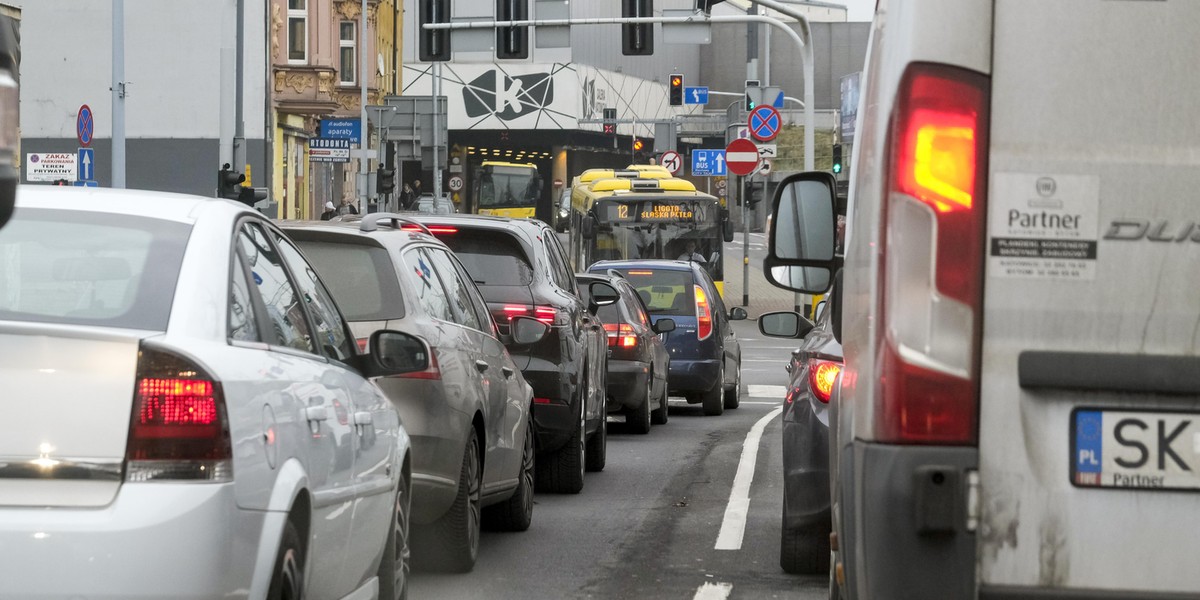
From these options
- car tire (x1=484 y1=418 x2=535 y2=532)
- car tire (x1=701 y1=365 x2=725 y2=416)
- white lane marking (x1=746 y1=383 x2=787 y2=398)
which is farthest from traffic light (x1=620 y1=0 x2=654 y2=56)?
car tire (x1=484 y1=418 x2=535 y2=532)

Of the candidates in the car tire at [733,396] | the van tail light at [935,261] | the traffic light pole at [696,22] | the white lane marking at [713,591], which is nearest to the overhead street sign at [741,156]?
the traffic light pole at [696,22]

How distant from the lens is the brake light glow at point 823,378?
7988 mm

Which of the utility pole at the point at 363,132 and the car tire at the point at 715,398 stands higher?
the utility pole at the point at 363,132

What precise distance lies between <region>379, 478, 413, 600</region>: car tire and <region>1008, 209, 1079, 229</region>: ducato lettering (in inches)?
120

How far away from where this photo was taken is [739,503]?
11.5m

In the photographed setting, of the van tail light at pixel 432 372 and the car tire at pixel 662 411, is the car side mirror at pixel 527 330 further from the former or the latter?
the car tire at pixel 662 411

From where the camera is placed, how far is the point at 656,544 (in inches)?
380

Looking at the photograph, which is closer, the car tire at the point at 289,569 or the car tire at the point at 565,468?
the car tire at the point at 289,569

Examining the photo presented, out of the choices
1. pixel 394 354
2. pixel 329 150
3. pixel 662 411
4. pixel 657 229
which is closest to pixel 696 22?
pixel 657 229

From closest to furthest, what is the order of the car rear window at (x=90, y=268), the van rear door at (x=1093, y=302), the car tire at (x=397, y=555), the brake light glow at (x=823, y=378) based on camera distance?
1. the van rear door at (x=1093, y=302)
2. the car rear window at (x=90, y=268)
3. the car tire at (x=397, y=555)
4. the brake light glow at (x=823, y=378)

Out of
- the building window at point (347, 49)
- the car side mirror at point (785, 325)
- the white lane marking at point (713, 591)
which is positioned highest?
the building window at point (347, 49)

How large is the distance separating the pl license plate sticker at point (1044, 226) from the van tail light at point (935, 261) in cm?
4

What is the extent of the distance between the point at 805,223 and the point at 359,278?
3.32 meters

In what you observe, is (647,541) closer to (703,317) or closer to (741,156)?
(703,317)
